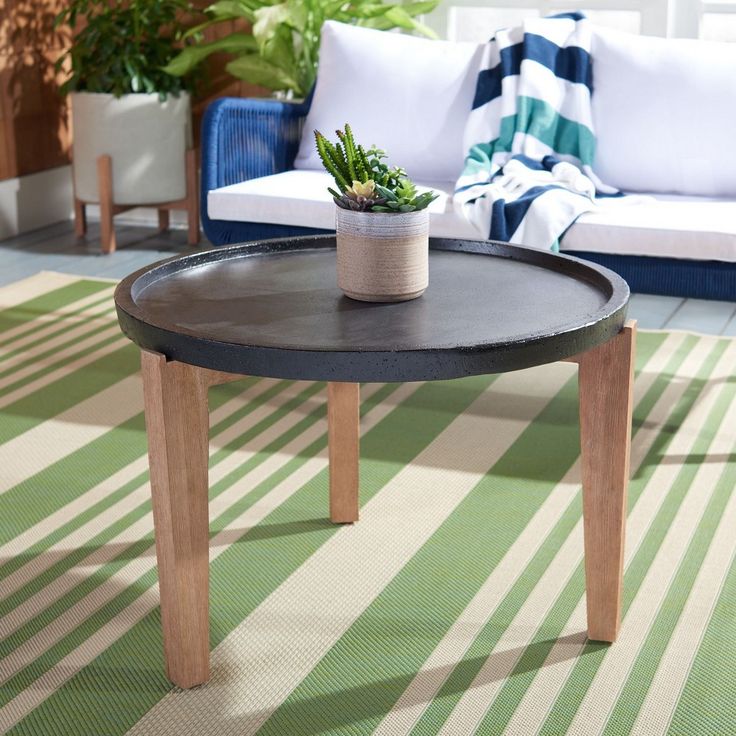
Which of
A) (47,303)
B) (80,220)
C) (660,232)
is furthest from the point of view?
(80,220)

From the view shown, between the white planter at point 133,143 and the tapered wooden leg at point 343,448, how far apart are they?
7.96 ft

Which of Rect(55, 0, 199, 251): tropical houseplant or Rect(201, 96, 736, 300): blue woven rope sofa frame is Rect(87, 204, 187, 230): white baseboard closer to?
Rect(55, 0, 199, 251): tropical houseplant

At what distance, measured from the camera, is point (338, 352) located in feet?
4.07

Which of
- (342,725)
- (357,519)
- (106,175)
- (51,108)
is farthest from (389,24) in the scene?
(342,725)

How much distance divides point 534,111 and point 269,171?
0.75 metres

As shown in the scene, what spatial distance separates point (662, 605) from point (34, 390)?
1.55 metres

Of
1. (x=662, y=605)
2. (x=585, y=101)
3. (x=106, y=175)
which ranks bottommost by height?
(x=662, y=605)

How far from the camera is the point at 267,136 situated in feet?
9.96

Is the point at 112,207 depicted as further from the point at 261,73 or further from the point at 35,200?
the point at 261,73

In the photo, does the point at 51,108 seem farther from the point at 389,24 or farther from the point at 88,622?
the point at 88,622

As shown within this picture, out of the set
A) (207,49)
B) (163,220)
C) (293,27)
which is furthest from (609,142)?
(163,220)

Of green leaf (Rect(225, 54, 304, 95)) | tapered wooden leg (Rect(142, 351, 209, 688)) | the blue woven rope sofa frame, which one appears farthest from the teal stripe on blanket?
tapered wooden leg (Rect(142, 351, 209, 688))

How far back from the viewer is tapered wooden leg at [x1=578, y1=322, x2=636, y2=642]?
142 cm

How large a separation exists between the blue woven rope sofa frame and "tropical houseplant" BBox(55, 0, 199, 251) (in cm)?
100
